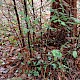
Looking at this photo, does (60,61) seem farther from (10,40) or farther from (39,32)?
(10,40)

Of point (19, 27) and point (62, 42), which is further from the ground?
point (19, 27)

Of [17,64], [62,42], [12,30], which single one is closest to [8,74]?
[17,64]

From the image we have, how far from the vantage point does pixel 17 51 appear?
10.3ft

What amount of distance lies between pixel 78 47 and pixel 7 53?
1239mm

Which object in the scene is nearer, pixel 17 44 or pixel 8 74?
pixel 8 74

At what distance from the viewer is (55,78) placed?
2.69 m

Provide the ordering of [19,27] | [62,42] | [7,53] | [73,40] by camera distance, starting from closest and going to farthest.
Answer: [19,27] → [73,40] → [62,42] → [7,53]

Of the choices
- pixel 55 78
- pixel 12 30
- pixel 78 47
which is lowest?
pixel 55 78

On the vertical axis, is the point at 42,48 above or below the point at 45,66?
→ above

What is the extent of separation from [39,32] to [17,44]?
1.91 ft

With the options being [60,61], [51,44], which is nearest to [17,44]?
[51,44]

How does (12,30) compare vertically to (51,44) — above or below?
above

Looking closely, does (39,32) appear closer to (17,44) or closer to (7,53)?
(17,44)

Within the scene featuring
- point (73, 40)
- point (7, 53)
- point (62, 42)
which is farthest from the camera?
point (7, 53)
